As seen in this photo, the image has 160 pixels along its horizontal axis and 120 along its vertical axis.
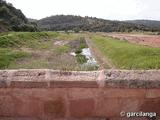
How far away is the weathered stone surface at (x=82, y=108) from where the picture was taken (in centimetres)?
409

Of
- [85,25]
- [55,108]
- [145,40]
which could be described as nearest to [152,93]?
[55,108]

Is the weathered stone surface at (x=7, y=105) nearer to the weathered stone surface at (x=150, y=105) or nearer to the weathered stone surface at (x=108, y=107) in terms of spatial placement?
the weathered stone surface at (x=108, y=107)

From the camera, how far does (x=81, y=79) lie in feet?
13.2

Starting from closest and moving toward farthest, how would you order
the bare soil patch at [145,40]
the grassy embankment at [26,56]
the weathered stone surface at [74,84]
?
the weathered stone surface at [74,84]
the grassy embankment at [26,56]
the bare soil patch at [145,40]

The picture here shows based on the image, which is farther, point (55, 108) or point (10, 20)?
point (10, 20)

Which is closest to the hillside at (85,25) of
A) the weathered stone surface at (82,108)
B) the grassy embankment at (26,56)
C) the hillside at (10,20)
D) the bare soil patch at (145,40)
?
the bare soil patch at (145,40)

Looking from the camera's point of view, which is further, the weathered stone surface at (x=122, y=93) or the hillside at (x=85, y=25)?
the hillside at (x=85, y=25)

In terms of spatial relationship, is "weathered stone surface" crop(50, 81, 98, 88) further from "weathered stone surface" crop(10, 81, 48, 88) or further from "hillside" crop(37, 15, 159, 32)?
"hillside" crop(37, 15, 159, 32)

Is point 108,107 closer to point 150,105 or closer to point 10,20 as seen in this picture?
point 150,105

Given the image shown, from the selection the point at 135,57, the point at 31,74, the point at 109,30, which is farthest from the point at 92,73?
the point at 109,30

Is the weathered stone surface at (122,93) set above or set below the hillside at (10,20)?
above

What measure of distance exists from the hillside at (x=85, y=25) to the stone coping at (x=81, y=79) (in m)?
104

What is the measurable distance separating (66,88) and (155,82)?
979 mm

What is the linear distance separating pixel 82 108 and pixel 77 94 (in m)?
0.18
